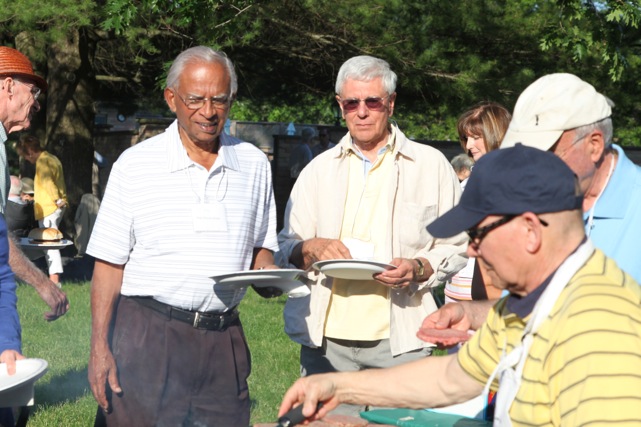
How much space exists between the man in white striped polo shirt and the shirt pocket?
0.80 meters

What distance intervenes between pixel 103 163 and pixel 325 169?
1799 centimetres

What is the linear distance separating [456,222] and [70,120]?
49.9ft

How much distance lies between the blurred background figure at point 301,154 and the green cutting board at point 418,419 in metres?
14.8

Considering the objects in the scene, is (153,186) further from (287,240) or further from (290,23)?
(290,23)

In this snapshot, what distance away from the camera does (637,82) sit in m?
15.2

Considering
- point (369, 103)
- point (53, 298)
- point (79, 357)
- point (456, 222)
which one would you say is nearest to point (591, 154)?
point (456, 222)

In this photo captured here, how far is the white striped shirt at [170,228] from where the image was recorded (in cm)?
407

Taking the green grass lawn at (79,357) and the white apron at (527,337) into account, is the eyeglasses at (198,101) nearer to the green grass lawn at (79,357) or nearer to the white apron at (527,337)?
the white apron at (527,337)

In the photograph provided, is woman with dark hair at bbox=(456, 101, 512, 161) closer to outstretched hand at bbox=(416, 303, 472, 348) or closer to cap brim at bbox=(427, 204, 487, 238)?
outstretched hand at bbox=(416, 303, 472, 348)

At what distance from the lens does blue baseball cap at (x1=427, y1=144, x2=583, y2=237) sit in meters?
2.23

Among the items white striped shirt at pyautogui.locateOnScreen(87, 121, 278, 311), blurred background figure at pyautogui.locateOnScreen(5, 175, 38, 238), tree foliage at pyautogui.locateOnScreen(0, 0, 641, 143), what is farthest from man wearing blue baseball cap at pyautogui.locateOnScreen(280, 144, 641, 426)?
blurred background figure at pyautogui.locateOnScreen(5, 175, 38, 238)

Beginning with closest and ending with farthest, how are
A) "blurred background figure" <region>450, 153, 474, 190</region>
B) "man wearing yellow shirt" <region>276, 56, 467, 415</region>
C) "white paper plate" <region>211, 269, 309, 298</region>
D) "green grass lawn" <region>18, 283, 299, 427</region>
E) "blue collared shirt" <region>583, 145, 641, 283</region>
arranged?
"blue collared shirt" <region>583, 145, 641, 283</region>
"white paper plate" <region>211, 269, 309, 298</region>
"man wearing yellow shirt" <region>276, 56, 467, 415</region>
"green grass lawn" <region>18, 283, 299, 427</region>
"blurred background figure" <region>450, 153, 474, 190</region>

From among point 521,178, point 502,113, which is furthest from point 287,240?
point 521,178

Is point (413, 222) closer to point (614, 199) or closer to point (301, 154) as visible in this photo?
point (614, 199)
